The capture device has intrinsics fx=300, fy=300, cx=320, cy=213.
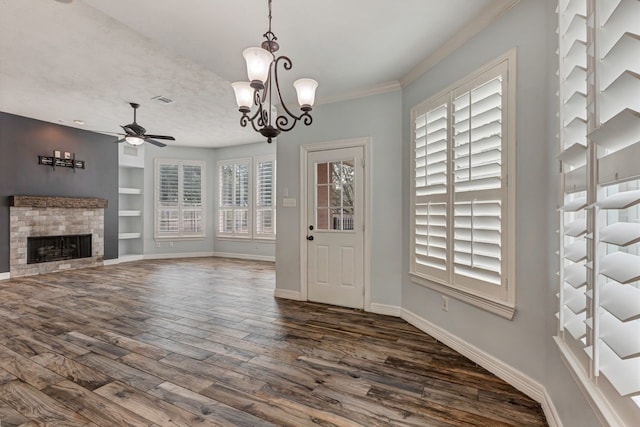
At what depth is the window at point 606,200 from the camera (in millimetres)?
855

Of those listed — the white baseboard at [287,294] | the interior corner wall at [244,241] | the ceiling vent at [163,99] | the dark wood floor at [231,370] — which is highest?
the ceiling vent at [163,99]

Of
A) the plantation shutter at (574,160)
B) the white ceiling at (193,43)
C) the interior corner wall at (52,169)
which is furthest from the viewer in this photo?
the interior corner wall at (52,169)

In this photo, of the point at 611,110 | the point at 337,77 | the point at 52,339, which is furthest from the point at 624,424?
the point at 52,339

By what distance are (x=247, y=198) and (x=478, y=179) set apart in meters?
6.34

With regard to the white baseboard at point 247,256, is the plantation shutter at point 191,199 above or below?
above

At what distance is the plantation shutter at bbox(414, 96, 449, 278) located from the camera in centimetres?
276

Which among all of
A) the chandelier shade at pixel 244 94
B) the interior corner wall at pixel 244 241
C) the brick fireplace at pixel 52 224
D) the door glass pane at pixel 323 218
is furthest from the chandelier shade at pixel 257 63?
the brick fireplace at pixel 52 224

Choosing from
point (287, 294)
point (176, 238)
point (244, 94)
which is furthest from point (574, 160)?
point (176, 238)

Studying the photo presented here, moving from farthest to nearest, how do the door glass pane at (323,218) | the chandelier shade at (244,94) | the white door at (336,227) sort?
the door glass pane at (323,218), the white door at (336,227), the chandelier shade at (244,94)

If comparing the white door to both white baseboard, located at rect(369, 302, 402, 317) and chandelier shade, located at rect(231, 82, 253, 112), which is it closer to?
white baseboard, located at rect(369, 302, 402, 317)

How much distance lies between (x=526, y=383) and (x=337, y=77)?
320 centimetres

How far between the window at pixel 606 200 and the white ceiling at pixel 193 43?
1.29m

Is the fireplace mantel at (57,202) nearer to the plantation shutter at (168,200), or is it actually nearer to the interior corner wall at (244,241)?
the plantation shutter at (168,200)

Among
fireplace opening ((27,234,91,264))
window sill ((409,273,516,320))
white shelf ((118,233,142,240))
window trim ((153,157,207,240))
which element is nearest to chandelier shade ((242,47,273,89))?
window sill ((409,273,516,320))
